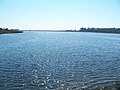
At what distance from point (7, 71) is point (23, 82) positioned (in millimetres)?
7297

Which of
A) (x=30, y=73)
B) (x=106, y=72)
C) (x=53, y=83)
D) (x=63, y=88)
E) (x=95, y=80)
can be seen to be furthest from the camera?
(x=106, y=72)

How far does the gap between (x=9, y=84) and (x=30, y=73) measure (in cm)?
666

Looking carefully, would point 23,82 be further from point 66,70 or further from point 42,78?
point 66,70

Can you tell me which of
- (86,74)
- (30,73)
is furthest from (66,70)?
(30,73)

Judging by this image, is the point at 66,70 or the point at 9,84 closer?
the point at 9,84

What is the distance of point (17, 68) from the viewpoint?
37.7 meters

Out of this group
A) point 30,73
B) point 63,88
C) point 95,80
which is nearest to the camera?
point 63,88

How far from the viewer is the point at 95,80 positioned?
101 ft

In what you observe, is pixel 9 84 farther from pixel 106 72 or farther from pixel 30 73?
pixel 106 72

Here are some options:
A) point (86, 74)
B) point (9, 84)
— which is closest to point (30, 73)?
point (9, 84)

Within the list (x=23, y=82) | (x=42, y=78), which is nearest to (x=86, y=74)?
(x=42, y=78)

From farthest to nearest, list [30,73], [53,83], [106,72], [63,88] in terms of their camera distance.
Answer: [106,72] → [30,73] → [53,83] → [63,88]

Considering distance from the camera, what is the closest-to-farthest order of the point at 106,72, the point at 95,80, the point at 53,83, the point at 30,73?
the point at 53,83 → the point at 95,80 → the point at 30,73 → the point at 106,72

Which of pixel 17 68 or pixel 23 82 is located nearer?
pixel 23 82
